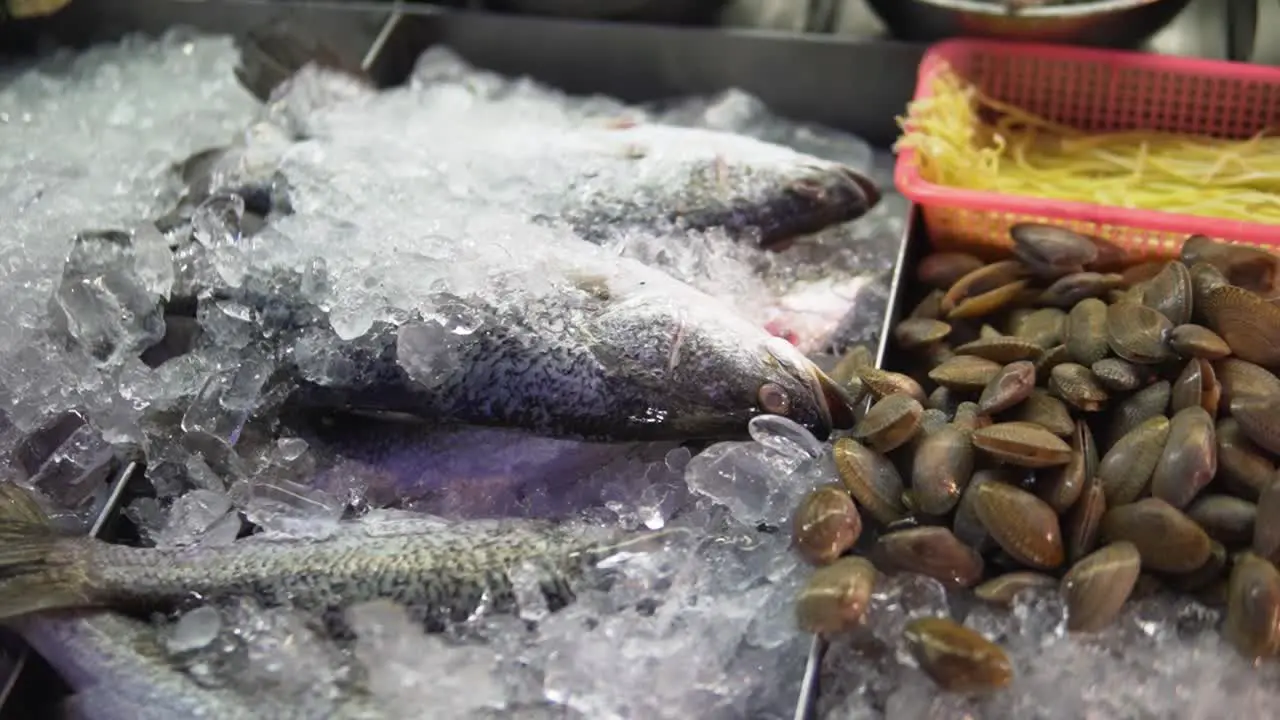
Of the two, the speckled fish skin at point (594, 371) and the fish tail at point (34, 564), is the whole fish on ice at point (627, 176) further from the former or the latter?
the fish tail at point (34, 564)

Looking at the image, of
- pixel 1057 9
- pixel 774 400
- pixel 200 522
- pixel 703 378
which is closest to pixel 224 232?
pixel 200 522

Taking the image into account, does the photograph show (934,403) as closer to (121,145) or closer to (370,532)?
(370,532)

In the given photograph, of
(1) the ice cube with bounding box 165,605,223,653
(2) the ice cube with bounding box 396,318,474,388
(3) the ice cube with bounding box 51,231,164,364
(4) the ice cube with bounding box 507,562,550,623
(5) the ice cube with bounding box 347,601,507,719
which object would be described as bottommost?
(5) the ice cube with bounding box 347,601,507,719

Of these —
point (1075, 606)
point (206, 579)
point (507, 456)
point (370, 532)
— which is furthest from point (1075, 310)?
point (206, 579)

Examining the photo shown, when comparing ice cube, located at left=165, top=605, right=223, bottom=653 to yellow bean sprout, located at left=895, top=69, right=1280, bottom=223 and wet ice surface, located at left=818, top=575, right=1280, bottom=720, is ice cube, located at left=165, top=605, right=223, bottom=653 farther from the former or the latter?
yellow bean sprout, located at left=895, top=69, right=1280, bottom=223

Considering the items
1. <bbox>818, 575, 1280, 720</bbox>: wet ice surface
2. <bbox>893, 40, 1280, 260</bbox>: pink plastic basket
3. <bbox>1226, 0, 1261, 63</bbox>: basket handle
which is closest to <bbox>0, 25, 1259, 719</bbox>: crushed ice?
<bbox>818, 575, 1280, 720</bbox>: wet ice surface

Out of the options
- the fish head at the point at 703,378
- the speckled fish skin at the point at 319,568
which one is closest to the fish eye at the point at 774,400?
the fish head at the point at 703,378
